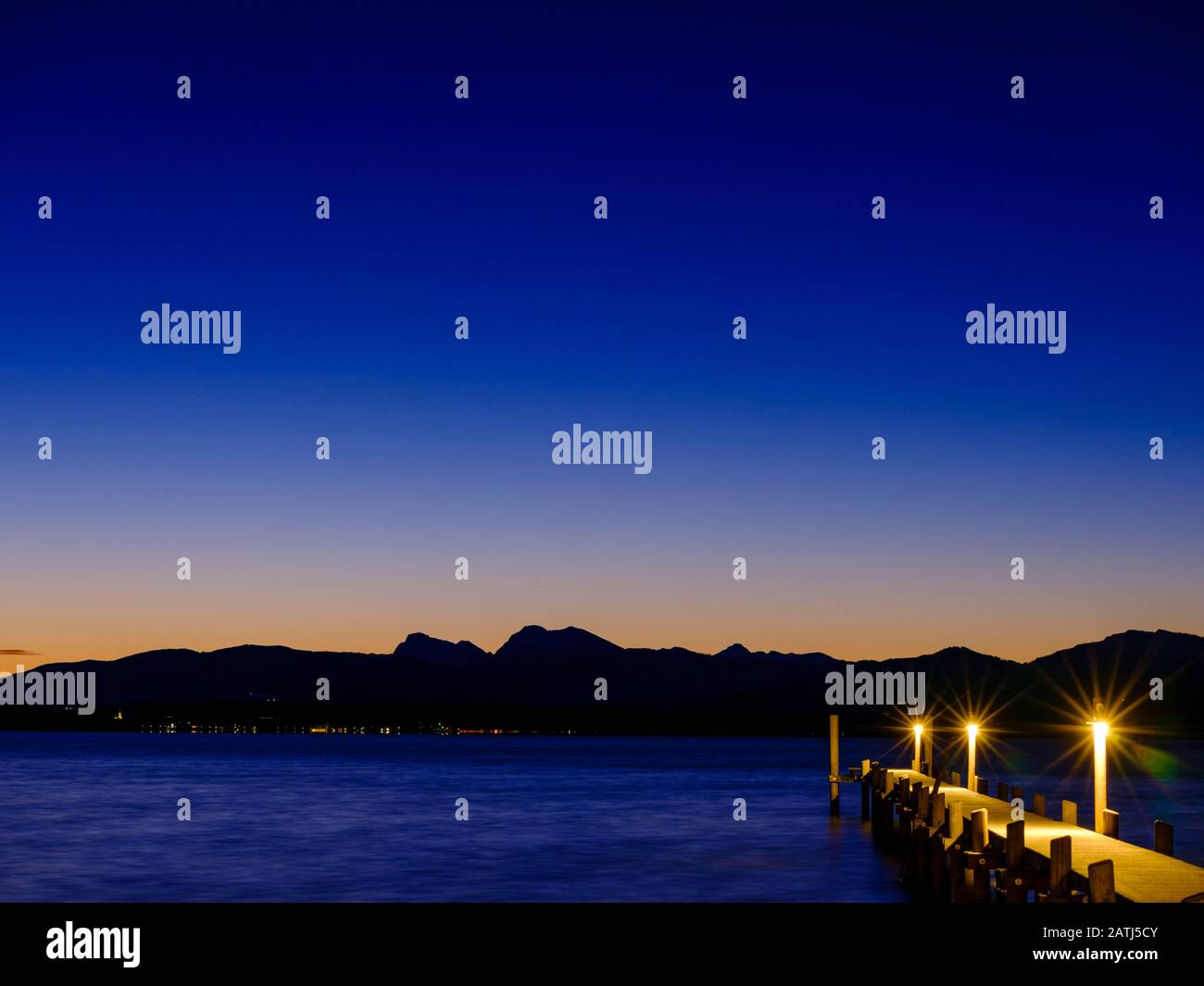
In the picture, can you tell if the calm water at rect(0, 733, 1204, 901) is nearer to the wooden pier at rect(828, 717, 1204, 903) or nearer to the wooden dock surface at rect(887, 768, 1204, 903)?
the wooden pier at rect(828, 717, 1204, 903)

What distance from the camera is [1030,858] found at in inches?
1118

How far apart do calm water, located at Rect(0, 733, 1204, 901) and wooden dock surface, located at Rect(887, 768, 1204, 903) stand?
9700mm

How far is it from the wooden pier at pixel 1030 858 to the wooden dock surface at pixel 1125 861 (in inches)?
0.7

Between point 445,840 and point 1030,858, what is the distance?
38623 millimetres

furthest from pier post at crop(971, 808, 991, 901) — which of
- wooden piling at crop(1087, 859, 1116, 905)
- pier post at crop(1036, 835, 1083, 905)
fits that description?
wooden piling at crop(1087, 859, 1116, 905)

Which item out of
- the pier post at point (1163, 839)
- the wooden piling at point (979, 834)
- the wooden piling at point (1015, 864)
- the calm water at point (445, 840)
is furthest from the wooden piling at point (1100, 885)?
the calm water at point (445, 840)

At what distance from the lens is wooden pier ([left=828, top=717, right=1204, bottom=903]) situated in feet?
77.2

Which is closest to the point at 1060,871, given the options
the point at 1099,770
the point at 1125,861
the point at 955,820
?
the point at 1125,861

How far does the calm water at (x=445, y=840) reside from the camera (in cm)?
4622

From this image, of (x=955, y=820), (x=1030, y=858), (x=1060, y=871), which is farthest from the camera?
(x=955, y=820)

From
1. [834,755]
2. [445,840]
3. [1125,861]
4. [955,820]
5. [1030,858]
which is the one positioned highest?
[1125,861]

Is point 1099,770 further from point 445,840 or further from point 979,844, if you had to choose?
point 445,840
